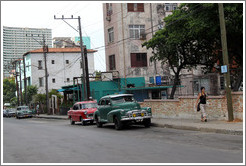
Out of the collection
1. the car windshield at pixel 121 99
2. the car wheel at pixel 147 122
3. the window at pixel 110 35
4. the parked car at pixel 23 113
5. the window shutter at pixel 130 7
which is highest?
the window shutter at pixel 130 7

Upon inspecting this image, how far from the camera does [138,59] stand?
135 ft

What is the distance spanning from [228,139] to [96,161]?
5770 millimetres

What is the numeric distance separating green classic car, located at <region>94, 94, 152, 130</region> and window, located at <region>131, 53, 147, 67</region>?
2033 cm

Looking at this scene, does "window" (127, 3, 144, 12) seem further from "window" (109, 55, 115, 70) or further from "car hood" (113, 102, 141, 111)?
"car hood" (113, 102, 141, 111)

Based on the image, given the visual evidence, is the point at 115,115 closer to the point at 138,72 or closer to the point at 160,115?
the point at 160,115

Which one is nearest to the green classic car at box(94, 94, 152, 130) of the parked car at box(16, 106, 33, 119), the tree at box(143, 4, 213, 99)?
the tree at box(143, 4, 213, 99)

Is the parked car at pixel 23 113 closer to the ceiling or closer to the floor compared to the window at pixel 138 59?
closer to the floor

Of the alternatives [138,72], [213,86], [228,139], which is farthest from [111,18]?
[228,139]

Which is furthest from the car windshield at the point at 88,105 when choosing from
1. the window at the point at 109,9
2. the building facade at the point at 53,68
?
the building facade at the point at 53,68

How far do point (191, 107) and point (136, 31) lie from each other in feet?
70.6

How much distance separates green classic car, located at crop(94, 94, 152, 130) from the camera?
59.2 ft

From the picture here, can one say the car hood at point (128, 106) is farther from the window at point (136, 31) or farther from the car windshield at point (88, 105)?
the window at point (136, 31)

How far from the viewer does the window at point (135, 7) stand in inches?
1590

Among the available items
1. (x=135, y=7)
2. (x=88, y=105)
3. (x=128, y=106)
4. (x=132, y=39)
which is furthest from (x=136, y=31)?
(x=128, y=106)
